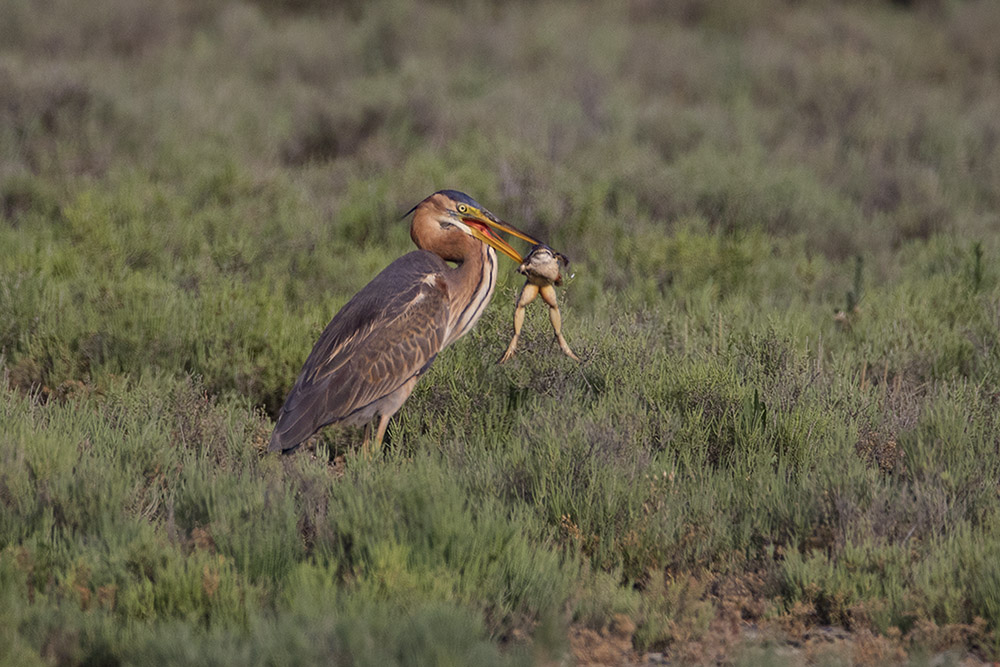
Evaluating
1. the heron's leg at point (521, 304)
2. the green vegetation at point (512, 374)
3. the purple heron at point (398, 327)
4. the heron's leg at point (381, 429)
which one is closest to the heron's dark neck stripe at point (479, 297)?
the purple heron at point (398, 327)

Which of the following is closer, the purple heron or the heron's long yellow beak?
the purple heron

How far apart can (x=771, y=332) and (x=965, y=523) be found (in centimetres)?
184

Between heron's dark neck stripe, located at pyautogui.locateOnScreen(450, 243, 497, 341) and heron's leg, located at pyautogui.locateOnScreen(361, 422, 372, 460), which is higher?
heron's dark neck stripe, located at pyautogui.locateOnScreen(450, 243, 497, 341)

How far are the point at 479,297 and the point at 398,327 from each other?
0.45 metres

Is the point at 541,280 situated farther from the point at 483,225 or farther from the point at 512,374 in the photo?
the point at 512,374

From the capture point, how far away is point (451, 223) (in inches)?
205

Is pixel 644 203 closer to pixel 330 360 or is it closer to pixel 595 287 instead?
pixel 595 287

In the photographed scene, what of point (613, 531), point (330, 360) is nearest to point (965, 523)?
point (613, 531)

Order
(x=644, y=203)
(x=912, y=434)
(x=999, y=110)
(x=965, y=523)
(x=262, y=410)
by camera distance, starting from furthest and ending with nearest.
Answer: (x=999, y=110) < (x=644, y=203) < (x=262, y=410) < (x=912, y=434) < (x=965, y=523)

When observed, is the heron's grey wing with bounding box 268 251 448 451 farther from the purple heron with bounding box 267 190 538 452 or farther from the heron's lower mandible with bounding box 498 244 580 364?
the heron's lower mandible with bounding box 498 244 580 364

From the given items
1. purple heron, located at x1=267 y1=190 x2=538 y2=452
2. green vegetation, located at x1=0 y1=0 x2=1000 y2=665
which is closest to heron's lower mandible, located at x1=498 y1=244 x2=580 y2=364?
purple heron, located at x1=267 y1=190 x2=538 y2=452

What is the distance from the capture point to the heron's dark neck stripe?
16.8 feet

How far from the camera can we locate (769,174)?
9.39 meters

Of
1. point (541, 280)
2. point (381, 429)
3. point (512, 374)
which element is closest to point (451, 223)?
point (541, 280)
